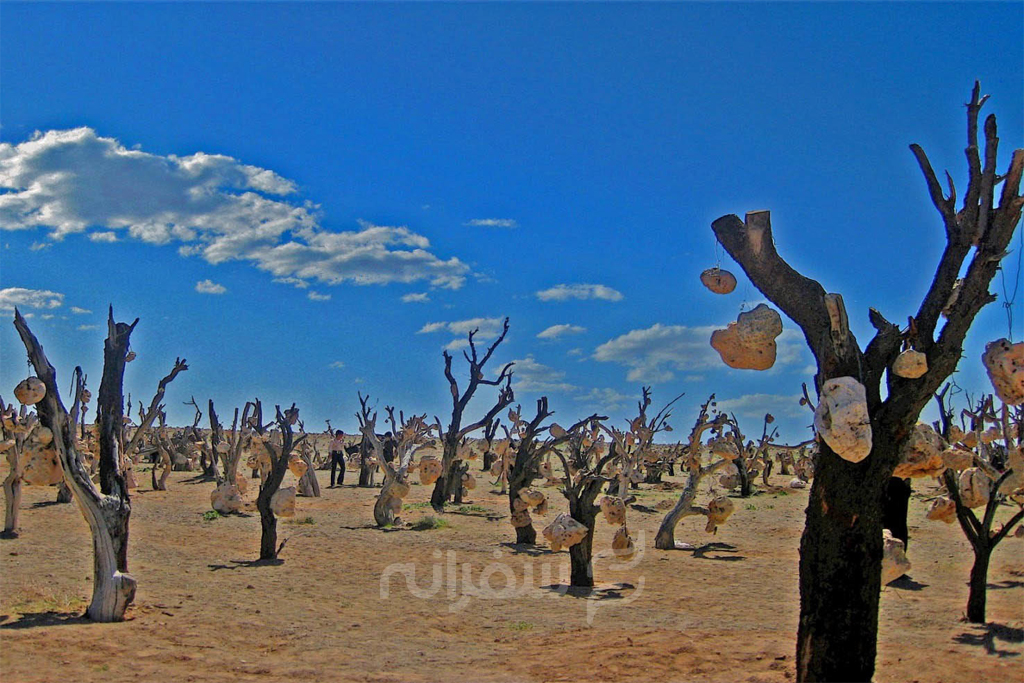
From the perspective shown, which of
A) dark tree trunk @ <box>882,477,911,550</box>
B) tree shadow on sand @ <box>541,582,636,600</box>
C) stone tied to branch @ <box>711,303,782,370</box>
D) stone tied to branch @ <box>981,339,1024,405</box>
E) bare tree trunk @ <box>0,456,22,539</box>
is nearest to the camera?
stone tied to branch @ <box>981,339,1024,405</box>

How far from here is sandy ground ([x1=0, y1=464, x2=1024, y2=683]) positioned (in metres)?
9.16

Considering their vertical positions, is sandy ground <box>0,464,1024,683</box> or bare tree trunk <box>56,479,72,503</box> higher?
bare tree trunk <box>56,479,72,503</box>

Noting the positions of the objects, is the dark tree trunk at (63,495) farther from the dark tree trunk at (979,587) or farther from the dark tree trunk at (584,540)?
the dark tree trunk at (979,587)

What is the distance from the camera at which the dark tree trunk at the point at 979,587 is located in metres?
11.5

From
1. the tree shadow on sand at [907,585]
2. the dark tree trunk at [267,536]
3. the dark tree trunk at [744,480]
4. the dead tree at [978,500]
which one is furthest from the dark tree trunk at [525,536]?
the dark tree trunk at [744,480]

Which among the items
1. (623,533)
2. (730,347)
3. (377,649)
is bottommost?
(377,649)

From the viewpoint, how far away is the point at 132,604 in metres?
11.2

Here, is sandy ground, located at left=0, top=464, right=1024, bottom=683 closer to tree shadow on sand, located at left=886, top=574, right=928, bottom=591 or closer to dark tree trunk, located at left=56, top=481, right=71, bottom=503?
tree shadow on sand, located at left=886, top=574, right=928, bottom=591

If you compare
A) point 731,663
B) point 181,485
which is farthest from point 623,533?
point 181,485

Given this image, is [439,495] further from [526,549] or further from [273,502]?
[273,502]

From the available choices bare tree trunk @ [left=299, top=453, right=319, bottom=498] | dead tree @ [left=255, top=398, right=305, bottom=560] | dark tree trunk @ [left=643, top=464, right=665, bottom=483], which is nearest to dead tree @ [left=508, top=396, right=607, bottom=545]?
dead tree @ [left=255, top=398, right=305, bottom=560]

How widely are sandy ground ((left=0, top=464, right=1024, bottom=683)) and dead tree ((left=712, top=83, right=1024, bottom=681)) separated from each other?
8.11ft

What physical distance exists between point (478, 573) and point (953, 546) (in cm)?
1150

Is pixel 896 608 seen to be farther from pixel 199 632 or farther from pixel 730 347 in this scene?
pixel 199 632
